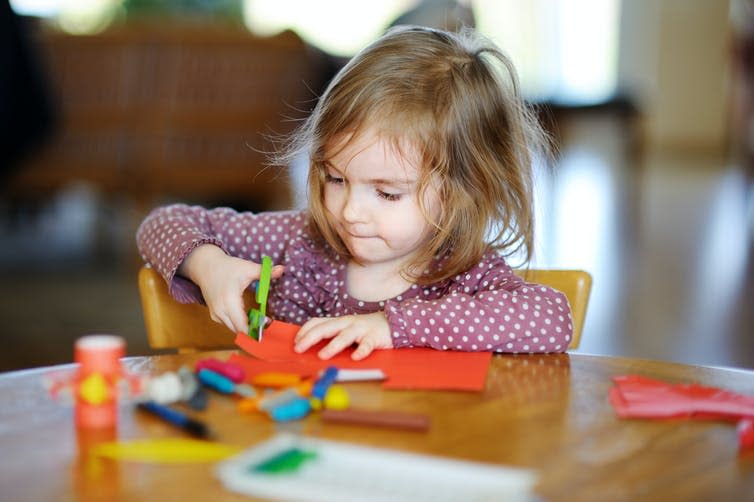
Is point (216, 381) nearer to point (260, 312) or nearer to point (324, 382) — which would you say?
point (324, 382)

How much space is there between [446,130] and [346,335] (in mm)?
280

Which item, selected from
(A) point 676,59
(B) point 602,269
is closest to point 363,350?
(B) point 602,269

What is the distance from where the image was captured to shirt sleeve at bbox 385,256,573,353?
0.89 metres

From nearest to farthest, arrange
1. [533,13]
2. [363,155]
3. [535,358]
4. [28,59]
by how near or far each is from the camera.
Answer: [535,358] < [363,155] < [28,59] < [533,13]

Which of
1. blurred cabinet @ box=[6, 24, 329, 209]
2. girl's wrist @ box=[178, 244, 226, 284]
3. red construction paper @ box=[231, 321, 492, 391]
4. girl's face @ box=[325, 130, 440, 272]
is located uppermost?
blurred cabinet @ box=[6, 24, 329, 209]

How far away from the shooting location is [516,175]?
1.09 metres

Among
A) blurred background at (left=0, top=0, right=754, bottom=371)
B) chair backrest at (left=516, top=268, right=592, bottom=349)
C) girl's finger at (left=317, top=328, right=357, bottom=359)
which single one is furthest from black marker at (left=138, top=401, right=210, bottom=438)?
blurred background at (left=0, top=0, right=754, bottom=371)

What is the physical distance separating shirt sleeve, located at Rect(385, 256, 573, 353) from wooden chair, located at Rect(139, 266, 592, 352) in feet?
0.32

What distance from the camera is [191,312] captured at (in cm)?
107

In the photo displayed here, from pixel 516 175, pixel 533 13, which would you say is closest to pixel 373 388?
pixel 516 175

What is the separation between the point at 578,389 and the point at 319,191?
0.42m

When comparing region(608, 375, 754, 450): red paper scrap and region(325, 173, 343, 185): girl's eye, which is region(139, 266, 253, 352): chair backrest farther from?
region(608, 375, 754, 450): red paper scrap

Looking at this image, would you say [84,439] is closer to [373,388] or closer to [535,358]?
[373,388]

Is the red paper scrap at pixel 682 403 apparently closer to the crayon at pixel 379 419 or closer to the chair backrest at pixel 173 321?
the crayon at pixel 379 419
